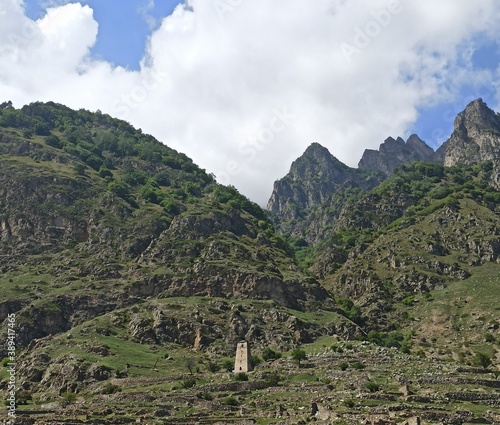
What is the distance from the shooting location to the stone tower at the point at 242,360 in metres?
97.1

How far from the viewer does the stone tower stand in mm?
97113

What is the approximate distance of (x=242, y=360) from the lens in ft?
322

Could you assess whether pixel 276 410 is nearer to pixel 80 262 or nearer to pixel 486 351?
pixel 486 351

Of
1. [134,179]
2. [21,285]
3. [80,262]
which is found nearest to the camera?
[21,285]

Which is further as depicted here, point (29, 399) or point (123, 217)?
point (123, 217)

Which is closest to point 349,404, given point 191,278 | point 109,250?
point 191,278

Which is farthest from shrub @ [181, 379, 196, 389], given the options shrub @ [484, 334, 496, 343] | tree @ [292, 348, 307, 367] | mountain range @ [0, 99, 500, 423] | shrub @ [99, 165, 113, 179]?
shrub @ [99, 165, 113, 179]

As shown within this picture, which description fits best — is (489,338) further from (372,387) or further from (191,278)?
(191,278)

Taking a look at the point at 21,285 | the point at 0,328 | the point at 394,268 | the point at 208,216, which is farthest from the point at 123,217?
the point at 394,268

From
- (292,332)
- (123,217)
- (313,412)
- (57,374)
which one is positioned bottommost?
(313,412)

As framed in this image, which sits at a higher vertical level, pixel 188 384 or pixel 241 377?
pixel 241 377

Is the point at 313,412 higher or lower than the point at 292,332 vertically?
lower

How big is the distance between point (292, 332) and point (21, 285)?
169ft

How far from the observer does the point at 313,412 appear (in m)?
67.4
